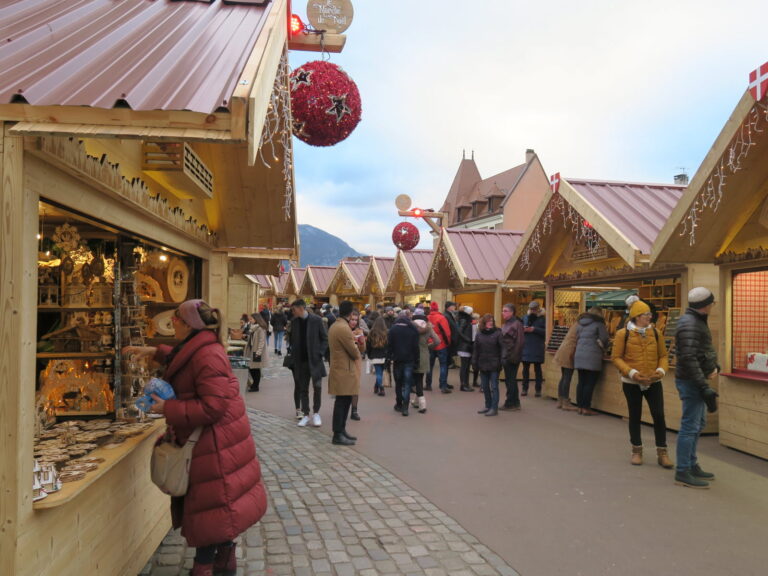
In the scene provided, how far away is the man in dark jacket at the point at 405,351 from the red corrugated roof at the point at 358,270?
19.3 meters

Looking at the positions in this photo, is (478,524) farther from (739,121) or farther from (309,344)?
(739,121)

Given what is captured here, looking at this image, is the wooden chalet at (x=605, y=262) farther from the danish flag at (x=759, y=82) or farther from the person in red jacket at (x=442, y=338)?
the danish flag at (x=759, y=82)

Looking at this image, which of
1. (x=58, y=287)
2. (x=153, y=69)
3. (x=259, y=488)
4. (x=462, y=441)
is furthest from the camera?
(x=462, y=441)

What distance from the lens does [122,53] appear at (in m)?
3.31

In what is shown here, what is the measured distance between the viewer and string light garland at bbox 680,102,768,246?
5895 mm

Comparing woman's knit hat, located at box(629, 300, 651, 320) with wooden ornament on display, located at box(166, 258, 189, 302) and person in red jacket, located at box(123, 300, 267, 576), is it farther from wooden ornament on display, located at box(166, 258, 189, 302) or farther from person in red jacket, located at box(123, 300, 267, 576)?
wooden ornament on display, located at box(166, 258, 189, 302)

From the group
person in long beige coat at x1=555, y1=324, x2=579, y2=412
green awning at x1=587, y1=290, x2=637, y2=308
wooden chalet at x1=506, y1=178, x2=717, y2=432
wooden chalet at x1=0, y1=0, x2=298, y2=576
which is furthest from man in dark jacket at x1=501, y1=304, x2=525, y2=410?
wooden chalet at x1=0, y1=0, x2=298, y2=576

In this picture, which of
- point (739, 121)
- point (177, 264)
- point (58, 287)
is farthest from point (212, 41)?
point (739, 121)

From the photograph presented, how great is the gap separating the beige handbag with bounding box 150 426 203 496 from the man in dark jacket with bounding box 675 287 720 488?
182 inches

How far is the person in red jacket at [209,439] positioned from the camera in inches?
126

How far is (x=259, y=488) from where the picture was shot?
3.51 metres

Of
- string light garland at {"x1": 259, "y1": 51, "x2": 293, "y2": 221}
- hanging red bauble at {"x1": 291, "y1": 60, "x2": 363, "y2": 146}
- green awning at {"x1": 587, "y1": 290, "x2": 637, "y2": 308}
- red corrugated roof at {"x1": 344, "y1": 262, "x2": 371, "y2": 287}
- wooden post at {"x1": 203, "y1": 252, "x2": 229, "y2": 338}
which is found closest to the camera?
string light garland at {"x1": 259, "y1": 51, "x2": 293, "y2": 221}

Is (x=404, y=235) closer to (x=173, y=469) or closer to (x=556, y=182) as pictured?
(x=556, y=182)

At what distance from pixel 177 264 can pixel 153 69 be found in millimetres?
3358
